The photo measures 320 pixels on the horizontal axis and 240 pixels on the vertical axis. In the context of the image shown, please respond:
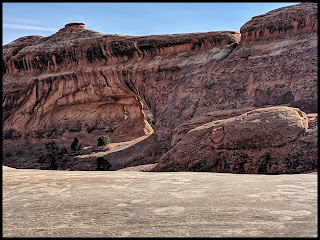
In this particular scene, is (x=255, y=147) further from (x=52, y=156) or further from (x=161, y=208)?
(x=52, y=156)

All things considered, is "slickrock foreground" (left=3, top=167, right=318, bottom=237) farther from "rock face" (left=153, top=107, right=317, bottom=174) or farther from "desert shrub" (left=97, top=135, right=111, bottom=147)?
"desert shrub" (left=97, top=135, right=111, bottom=147)

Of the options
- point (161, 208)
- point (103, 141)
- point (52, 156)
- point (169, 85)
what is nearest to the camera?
point (161, 208)

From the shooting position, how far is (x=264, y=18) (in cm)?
2055

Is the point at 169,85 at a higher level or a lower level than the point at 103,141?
higher

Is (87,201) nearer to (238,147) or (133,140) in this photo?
(238,147)

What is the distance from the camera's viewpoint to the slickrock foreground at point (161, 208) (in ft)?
12.8

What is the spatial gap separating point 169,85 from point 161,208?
1847cm

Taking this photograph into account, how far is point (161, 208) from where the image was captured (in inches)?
186

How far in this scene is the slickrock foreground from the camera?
3902 millimetres

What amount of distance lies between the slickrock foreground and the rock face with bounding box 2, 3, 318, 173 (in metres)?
5.76

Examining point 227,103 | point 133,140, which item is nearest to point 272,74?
point 227,103

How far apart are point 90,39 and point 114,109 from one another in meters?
5.83

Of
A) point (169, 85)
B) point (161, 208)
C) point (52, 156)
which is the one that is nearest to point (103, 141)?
point (52, 156)

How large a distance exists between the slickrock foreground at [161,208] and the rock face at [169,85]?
5.76 meters
